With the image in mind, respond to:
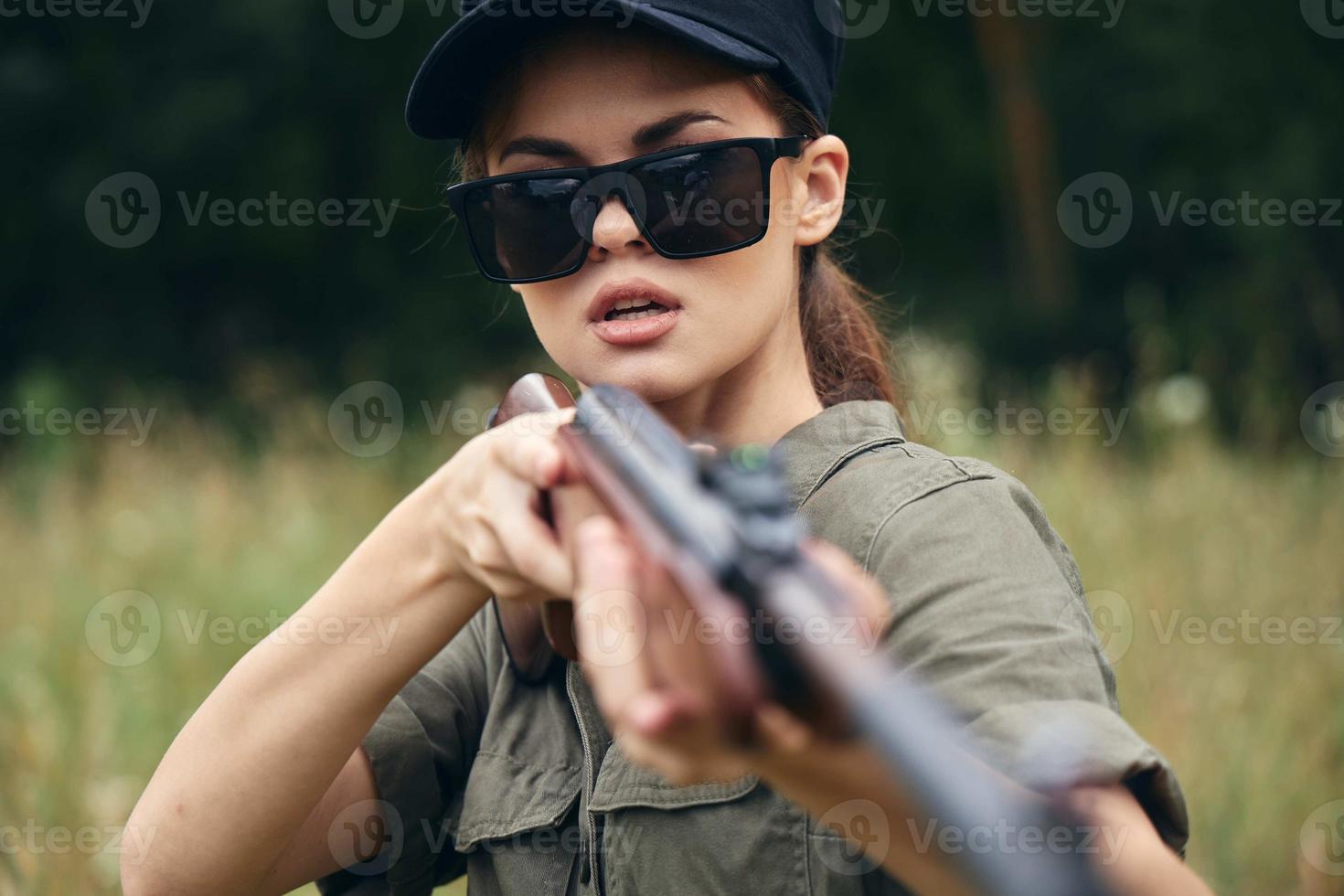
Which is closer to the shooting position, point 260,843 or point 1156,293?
point 260,843

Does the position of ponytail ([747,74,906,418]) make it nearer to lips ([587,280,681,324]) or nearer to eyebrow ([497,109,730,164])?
eyebrow ([497,109,730,164])

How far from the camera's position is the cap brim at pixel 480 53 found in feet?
5.80

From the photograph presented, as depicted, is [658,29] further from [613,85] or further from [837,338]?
[837,338]

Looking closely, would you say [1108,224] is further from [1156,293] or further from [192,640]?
[192,640]

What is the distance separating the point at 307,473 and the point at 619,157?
621 cm

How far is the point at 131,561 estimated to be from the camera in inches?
245

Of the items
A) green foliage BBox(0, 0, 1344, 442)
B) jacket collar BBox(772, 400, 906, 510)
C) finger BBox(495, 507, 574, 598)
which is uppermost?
green foliage BBox(0, 0, 1344, 442)

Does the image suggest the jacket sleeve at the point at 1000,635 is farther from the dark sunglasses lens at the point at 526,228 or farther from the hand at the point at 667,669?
the dark sunglasses lens at the point at 526,228

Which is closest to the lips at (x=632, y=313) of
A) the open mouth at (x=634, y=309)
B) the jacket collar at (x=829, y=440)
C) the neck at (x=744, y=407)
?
the open mouth at (x=634, y=309)

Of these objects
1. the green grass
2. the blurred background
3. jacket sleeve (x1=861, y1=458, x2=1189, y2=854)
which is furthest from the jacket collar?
the blurred background

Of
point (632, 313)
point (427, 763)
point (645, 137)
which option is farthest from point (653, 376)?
point (427, 763)

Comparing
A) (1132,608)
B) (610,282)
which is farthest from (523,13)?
(1132,608)

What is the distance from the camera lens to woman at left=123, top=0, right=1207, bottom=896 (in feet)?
4.55

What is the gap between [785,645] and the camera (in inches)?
38.3
